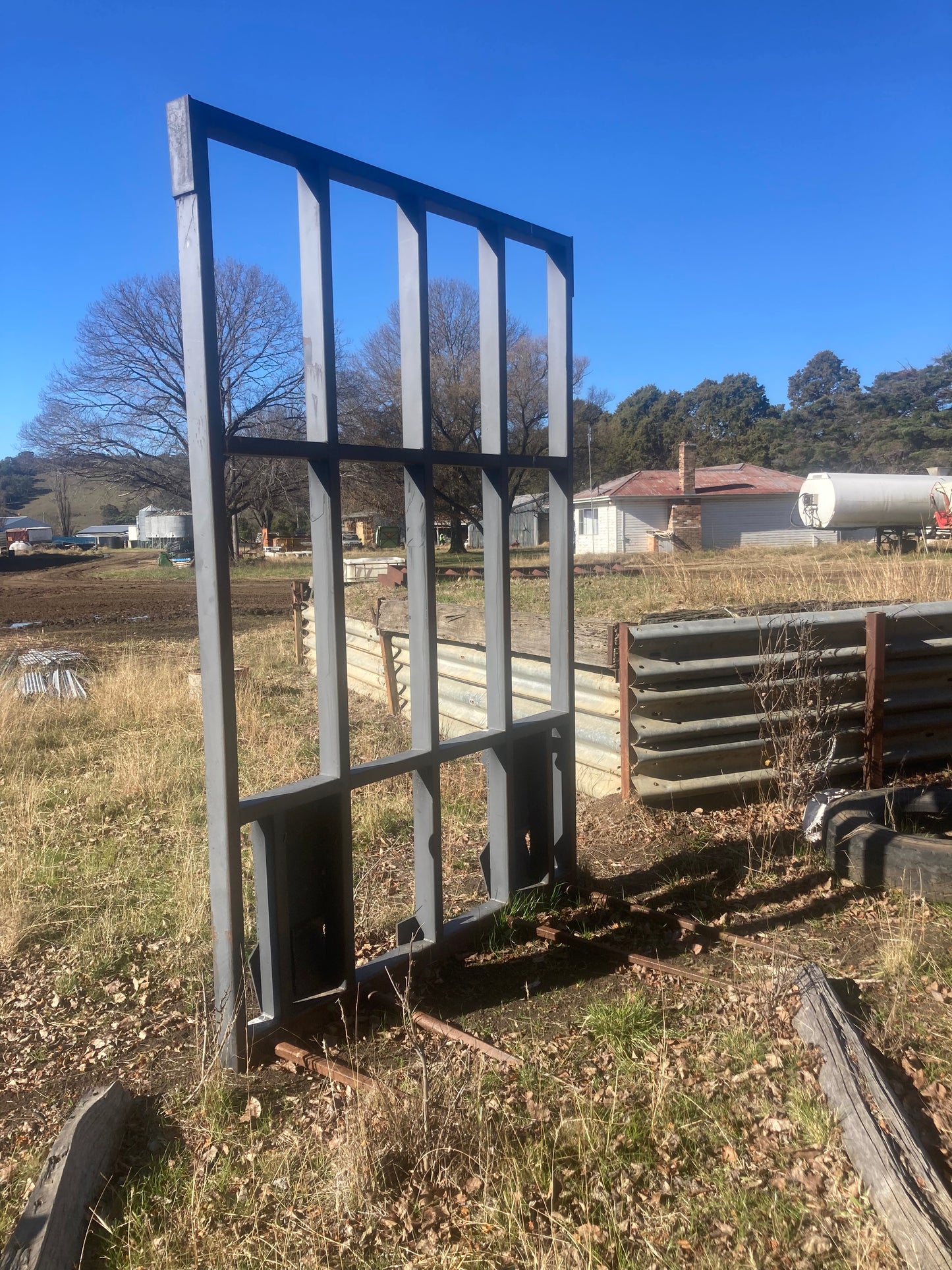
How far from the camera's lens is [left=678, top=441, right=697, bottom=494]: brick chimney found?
3894cm

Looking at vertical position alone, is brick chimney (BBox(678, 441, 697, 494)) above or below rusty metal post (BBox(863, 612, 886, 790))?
above

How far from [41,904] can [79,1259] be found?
264 centimetres

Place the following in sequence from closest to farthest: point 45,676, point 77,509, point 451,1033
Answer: point 451,1033
point 45,676
point 77,509

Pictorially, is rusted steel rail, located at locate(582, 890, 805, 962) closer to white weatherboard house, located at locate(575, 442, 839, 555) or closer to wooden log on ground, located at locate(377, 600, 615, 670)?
wooden log on ground, located at locate(377, 600, 615, 670)

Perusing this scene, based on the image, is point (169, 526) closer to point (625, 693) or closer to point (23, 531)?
point (23, 531)

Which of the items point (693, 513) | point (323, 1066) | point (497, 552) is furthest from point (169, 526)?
point (323, 1066)

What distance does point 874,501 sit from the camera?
27.1 meters

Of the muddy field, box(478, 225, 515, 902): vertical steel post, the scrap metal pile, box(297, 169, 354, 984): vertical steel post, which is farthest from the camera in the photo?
the muddy field

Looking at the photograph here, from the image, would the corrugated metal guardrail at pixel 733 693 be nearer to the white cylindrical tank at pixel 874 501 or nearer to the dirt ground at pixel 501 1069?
the dirt ground at pixel 501 1069

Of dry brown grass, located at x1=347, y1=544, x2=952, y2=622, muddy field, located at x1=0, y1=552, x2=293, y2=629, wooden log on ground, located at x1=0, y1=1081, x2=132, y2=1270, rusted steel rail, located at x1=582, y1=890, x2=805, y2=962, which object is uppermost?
dry brown grass, located at x1=347, y1=544, x2=952, y2=622

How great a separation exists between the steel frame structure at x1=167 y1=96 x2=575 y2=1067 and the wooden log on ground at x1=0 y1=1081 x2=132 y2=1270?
51 centimetres

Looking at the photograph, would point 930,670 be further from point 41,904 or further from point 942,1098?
point 41,904

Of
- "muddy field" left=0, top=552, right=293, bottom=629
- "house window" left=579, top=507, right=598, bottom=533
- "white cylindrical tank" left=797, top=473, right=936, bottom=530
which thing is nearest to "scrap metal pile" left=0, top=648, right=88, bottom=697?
"muddy field" left=0, top=552, right=293, bottom=629

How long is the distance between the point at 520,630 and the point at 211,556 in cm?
439
